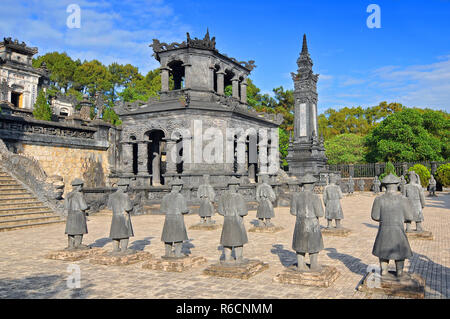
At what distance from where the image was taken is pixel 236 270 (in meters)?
7.21

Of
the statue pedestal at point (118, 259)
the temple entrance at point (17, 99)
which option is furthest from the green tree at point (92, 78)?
the statue pedestal at point (118, 259)

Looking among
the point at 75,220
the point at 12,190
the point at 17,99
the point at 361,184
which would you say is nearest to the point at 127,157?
the point at 12,190

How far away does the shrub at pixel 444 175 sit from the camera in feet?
107

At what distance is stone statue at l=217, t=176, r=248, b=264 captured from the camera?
744 centimetres

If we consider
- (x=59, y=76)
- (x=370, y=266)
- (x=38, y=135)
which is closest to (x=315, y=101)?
(x=38, y=135)

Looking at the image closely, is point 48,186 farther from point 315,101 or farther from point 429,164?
point 429,164

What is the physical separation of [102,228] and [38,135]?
9432mm

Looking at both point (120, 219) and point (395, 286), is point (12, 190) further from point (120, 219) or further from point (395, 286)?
point (395, 286)

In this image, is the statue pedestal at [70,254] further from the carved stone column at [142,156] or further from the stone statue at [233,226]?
the carved stone column at [142,156]

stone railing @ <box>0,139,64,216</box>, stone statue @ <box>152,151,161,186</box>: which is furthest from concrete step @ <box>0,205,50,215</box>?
stone statue @ <box>152,151,161,186</box>

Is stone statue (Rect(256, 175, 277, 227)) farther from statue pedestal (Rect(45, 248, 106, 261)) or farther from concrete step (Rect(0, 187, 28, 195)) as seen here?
concrete step (Rect(0, 187, 28, 195))

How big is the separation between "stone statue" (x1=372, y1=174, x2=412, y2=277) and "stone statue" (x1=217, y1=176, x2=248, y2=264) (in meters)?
2.59

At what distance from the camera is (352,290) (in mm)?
6223

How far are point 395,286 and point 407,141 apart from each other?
3763cm
